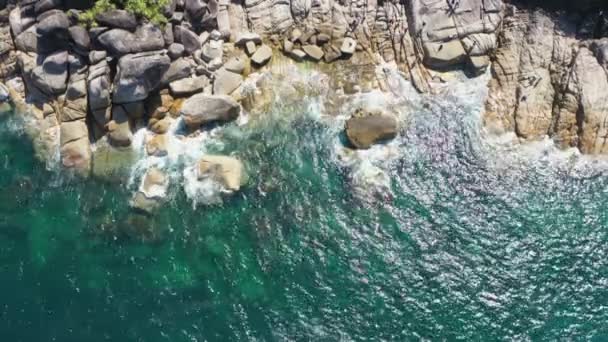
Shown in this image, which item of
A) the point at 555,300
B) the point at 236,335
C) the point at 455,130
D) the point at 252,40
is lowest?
the point at 236,335

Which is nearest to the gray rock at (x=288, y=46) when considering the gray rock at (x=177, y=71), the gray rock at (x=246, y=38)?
the gray rock at (x=246, y=38)

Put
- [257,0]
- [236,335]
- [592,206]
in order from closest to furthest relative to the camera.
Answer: [236,335], [592,206], [257,0]

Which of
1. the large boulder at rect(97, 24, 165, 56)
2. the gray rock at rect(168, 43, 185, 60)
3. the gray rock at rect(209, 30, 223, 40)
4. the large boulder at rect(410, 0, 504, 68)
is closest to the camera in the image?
the large boulder at rect(97, 24, 165, 56)

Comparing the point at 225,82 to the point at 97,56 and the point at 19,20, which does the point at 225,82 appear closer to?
the point at 97,56

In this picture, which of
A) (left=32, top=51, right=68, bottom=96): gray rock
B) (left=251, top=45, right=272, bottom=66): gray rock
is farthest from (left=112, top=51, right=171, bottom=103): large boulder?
(left=251, top=45, right=272, bottom=66): gray rock

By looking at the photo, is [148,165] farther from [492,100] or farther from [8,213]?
[492,100]

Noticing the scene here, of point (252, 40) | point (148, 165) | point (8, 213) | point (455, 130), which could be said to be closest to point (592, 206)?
point (455, 130)

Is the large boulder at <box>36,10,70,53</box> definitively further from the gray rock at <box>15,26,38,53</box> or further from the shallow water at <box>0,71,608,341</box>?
the shallow water at <box>0,71,608,341</box>

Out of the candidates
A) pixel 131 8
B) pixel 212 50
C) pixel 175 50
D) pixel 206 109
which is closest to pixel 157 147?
pixel 206 109
